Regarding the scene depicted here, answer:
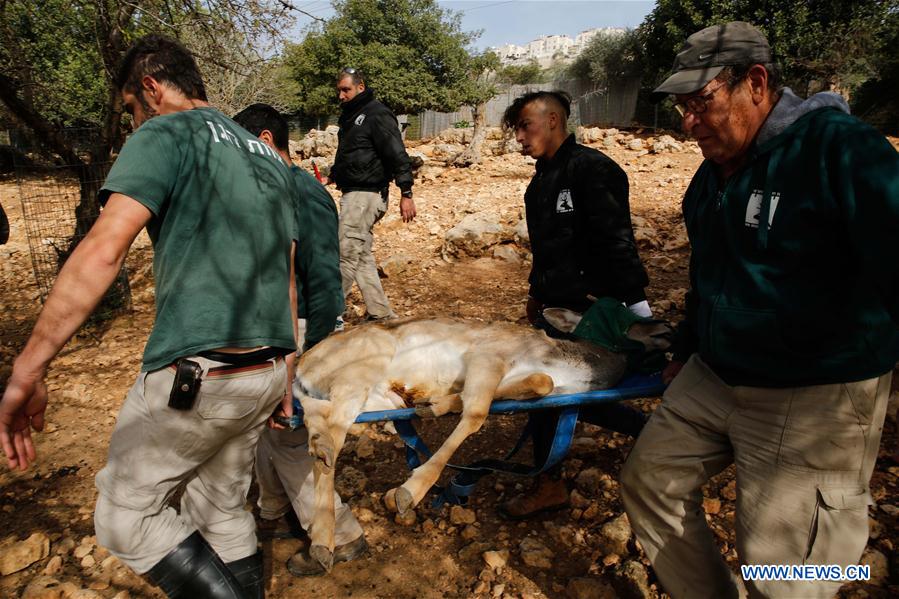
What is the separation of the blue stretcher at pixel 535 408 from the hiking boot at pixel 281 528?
0.83 meters

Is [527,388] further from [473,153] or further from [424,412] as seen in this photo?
[473,153]

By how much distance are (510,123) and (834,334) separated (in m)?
1.93

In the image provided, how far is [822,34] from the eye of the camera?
1529 centimetres

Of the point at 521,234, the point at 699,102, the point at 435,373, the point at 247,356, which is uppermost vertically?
the point at 699,102

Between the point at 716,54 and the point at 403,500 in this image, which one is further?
the point at 403,500

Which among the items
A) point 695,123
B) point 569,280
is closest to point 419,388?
point 569,280

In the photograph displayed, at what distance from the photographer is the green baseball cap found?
71.6 inches

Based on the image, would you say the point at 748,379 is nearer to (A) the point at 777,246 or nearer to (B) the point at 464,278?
(A) the point at 777,246

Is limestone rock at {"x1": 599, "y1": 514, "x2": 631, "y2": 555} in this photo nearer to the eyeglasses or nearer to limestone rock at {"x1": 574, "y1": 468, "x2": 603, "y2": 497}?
limestone rock at {"x1": 574, "y1": 468, "x2": 603, "y2": 497}

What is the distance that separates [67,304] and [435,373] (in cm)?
165

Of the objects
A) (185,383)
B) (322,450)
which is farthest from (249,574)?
(185,383)

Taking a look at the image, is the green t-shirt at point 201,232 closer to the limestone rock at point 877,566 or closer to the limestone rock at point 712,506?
the limestone rock at point 712,506

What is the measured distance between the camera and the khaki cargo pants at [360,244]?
201 inches

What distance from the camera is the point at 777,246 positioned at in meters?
1.69
